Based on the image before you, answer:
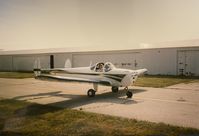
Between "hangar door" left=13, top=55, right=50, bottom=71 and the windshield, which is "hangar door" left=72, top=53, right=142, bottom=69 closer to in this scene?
"hangar door" left=13, top=55, right=50, bottom=71

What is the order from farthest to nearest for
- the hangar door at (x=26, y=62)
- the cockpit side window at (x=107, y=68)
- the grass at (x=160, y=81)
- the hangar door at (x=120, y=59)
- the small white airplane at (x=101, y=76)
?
1. the hangar door at (x=26, y=62)
2. the hangar door at (x=120, y=59)
3. the grass at (x=160, y=81)
4. the cockpit side window at (x=107, y=68)
5. the small white airplane at (x=101, y=76)

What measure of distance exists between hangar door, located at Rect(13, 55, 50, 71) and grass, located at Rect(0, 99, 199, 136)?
38309mm

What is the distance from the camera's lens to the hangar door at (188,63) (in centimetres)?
3020

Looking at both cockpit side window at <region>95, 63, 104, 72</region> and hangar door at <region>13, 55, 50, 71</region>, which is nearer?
cockpit side window at <region>95, 63, 104, 72</region>

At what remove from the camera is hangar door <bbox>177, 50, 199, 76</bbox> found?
30.2 m

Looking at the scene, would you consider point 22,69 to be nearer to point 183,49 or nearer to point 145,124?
point 183,49

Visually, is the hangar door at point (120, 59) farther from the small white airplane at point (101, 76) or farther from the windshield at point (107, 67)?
the windshield at point (107, 67)

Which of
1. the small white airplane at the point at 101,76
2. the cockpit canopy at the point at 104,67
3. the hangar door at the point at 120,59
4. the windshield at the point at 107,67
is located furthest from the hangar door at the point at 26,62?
the windshield at the point at 107,67

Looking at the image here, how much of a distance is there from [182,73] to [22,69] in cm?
3380

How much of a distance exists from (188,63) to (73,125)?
2527 centimetres

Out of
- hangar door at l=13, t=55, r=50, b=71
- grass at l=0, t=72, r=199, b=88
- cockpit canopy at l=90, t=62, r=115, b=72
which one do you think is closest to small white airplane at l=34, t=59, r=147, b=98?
cockpit canopy at l=90, t=62, r=115, b=72

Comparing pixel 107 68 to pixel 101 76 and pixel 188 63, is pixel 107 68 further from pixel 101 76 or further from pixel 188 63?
pixel 188 63

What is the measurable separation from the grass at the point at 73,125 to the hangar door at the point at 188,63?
23354 millimetres

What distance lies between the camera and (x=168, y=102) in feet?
42.0
